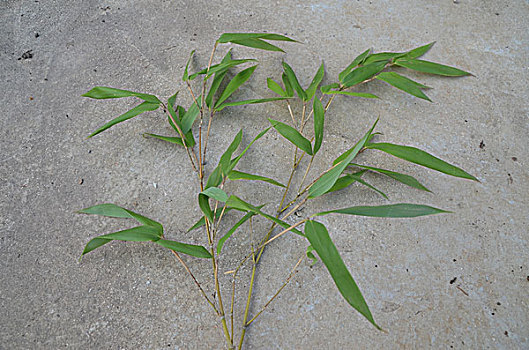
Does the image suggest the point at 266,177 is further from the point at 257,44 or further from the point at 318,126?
the point at 257,44

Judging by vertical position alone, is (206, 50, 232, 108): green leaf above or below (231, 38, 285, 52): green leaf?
below

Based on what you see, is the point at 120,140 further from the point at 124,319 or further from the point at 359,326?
the point at 359,326

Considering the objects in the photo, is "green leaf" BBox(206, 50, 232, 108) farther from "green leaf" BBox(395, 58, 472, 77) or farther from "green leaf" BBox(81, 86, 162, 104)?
"green leaf" BBox(395, 58, 472, 77)

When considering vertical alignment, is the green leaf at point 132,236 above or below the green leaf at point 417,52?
below

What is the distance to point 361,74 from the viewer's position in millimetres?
1121

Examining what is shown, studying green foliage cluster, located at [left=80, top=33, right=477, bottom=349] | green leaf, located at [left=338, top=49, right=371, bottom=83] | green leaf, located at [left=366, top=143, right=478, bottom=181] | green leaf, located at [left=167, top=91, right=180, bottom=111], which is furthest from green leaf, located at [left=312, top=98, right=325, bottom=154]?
green leaf, located at [left=167, top=91, right=180, bottom=111]

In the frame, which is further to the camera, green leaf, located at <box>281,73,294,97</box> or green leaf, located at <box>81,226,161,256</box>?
green leaf, located at <box>281,73,294,97</box>

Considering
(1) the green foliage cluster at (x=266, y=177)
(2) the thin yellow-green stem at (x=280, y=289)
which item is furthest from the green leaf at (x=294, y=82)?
(2) the thin yellow-green stem at (x=280, y=289)

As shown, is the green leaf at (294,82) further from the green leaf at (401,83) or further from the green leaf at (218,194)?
the green leaf at (218,194)

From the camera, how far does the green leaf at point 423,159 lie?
2.97ft

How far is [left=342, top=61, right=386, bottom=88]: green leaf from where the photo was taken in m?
1.11

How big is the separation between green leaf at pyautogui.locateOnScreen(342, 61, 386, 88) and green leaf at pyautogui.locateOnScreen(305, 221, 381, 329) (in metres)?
0.51

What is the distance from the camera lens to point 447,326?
0.87m

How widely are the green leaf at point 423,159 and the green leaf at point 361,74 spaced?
0.22 meters
